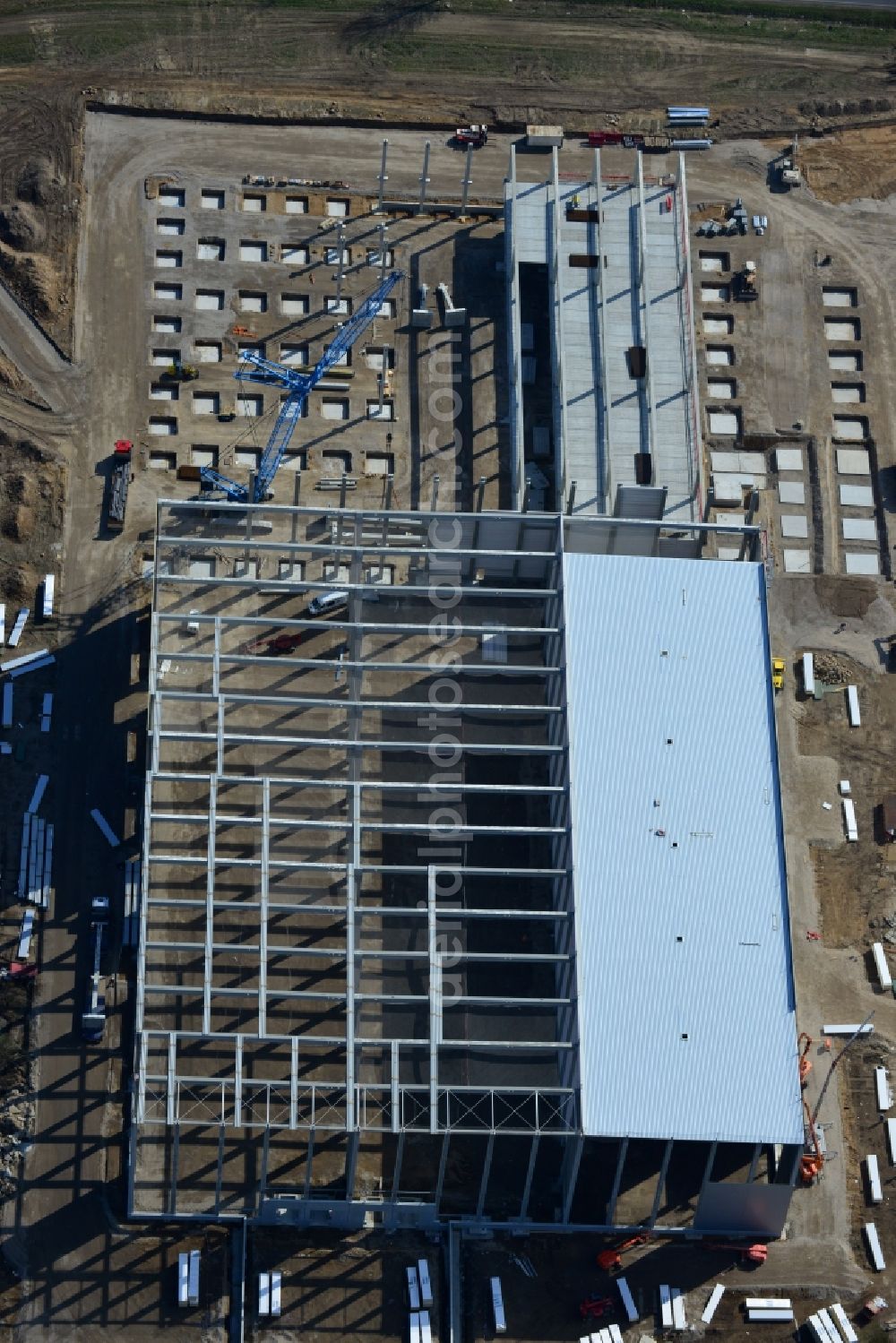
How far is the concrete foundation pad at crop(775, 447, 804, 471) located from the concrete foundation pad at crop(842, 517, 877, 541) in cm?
546

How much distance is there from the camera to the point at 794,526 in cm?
15200

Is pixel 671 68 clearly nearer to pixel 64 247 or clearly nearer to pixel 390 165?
pixel 390 165

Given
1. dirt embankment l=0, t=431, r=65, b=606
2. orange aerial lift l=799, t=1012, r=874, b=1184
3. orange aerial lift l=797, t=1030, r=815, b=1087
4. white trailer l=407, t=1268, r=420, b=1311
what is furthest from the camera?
dirt embankment l=0, t=431, r=65, b=606

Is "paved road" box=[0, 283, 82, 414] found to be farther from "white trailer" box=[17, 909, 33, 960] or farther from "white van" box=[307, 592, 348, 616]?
"white trailer" box=[17, 909, 33, 960]

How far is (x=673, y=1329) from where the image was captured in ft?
417

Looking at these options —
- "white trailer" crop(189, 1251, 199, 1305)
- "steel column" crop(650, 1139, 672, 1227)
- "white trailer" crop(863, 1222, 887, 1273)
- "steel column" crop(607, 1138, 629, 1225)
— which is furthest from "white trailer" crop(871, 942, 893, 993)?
"white trailer" crop(189, 1251, 199, 1305)

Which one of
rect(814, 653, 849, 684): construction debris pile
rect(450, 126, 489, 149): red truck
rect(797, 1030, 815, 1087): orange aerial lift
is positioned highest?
rect(450, 126, 489, 149): red truck

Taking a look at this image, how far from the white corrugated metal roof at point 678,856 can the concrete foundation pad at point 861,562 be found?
46.1ft

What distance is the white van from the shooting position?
471ft

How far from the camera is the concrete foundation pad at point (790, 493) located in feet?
502

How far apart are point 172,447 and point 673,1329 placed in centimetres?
6967

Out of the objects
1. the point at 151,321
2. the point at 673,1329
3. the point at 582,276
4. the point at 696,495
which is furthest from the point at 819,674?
the point at 151,321

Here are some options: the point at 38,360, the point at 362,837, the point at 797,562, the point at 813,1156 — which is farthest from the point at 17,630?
the point at 813,1156

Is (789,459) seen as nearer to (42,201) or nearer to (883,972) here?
(883,972)
